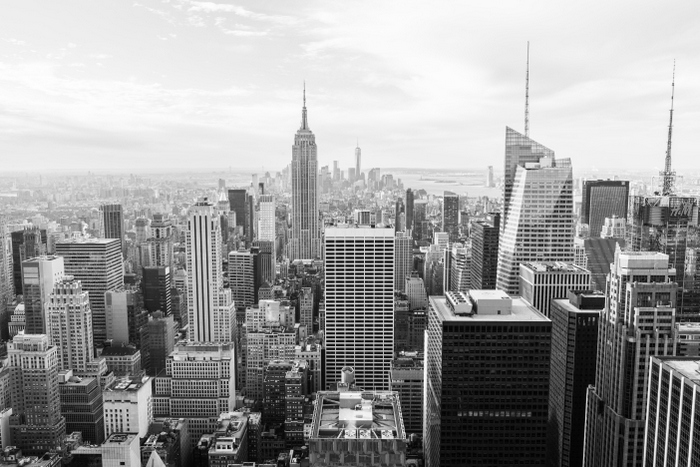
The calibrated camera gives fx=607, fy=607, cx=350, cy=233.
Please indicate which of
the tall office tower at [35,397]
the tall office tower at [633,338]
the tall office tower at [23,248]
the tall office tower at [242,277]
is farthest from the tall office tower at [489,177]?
the tall office tower at [23,248]

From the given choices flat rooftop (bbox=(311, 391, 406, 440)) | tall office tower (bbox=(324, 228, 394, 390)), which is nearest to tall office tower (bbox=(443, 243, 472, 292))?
tall office tower (bbox=(324, 228, 394, 390))

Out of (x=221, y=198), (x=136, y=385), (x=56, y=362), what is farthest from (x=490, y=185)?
(x=56, y=362)

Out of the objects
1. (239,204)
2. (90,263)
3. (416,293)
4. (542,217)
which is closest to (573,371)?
(542,217)

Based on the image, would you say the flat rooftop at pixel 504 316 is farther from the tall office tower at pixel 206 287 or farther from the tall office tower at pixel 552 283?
the tall office tower at pixel 206 287

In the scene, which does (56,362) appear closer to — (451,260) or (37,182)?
(37,182)

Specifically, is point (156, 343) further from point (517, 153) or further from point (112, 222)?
point (517, 153)
